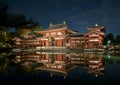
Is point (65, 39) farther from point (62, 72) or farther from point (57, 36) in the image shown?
point (62, 72)

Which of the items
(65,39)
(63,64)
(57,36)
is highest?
(57,36)

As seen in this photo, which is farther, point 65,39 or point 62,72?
point 65,39

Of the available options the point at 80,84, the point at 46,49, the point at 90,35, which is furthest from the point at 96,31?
the point at 80,84

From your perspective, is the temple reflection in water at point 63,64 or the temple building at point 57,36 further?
the temple building at point 57,36

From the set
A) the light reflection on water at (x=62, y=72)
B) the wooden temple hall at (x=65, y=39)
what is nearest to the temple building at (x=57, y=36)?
the wooden temple hall at (x=65, y=39)

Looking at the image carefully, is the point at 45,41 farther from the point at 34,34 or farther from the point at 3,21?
the point at 3,21

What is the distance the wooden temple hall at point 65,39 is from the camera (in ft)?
166

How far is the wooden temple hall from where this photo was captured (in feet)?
166

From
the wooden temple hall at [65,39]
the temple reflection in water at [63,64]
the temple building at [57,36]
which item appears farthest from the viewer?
the temple building at [57,36]

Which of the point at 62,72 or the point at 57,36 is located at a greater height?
the point at 57,36

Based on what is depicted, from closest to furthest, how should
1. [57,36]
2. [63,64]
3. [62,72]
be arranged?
[62,72] → [63,64] → [57,36]

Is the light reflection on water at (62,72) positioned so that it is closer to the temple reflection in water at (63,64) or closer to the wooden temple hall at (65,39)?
the temple reflection in water at (63,64)

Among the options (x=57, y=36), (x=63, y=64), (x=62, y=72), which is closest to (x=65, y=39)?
(x=57, y=36)

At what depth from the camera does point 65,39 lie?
52.8 m
